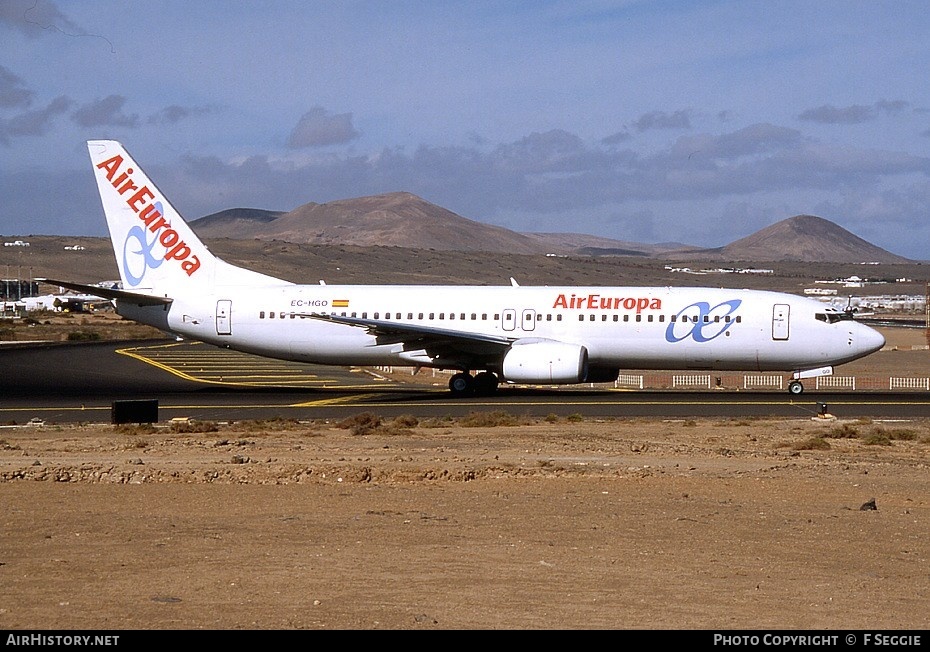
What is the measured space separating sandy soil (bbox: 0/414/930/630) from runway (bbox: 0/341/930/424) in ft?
21.1

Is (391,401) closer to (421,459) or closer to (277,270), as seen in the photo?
(421,459)

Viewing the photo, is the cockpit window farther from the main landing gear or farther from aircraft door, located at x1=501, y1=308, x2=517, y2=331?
the main landing gear

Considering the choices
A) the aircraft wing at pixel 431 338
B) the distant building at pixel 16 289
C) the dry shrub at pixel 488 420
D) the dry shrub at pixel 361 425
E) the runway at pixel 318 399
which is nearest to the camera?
the dry shrub at pixel 361 425

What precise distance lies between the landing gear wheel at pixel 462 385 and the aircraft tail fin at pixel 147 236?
7840 millimetres

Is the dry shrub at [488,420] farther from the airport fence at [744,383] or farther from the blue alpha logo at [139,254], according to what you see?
the blue alpha logo at [139,254]

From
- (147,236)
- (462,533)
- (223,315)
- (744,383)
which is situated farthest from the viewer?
(744,383)

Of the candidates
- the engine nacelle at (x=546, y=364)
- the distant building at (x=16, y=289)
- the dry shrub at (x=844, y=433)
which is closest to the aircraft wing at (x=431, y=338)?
the engine nacelle at (x=546, y=364)

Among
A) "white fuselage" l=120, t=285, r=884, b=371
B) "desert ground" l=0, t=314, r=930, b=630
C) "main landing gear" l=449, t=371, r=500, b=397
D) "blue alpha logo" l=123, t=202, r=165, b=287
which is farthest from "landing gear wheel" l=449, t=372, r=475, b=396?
"desert ground" l=0, t=314, r=930, b=630

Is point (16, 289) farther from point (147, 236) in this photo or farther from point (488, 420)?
point (488, 420)

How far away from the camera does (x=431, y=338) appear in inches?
1399

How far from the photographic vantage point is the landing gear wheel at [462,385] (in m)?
37.5

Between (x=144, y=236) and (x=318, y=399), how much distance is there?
859 cm

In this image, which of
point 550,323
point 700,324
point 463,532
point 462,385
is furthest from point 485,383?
point 463,532

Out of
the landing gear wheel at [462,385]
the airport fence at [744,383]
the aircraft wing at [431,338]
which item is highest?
the aircraft wing at [431,338]
